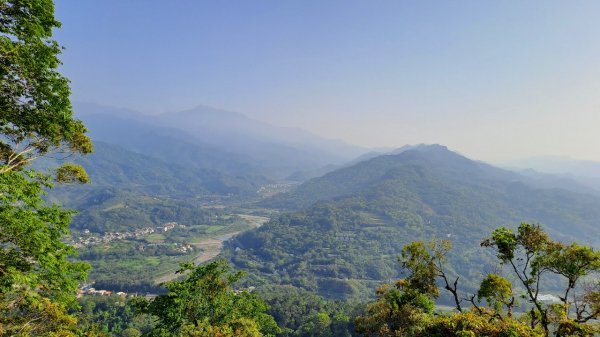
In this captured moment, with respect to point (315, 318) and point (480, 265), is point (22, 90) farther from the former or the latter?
point (480, 265)

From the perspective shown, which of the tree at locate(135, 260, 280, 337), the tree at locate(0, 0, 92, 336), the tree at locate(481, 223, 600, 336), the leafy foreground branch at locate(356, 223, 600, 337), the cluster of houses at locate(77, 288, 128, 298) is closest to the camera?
the tree at locate(0, 0, 92, 336)

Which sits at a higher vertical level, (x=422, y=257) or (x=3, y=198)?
(x=3, y=198)

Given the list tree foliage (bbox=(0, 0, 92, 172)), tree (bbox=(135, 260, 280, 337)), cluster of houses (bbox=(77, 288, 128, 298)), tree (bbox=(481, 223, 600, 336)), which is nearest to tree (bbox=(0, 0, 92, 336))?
tree foliage (bbox=(0, 0, 92, 172))

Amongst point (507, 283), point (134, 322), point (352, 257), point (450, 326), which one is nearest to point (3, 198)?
point (450, 326)

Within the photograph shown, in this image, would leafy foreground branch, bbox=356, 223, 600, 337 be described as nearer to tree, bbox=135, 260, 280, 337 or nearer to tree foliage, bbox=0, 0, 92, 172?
tree, bbox=135, 260, 280, 337

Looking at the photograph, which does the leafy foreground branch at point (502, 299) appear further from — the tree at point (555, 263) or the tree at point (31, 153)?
the tree at point (31, 153)
